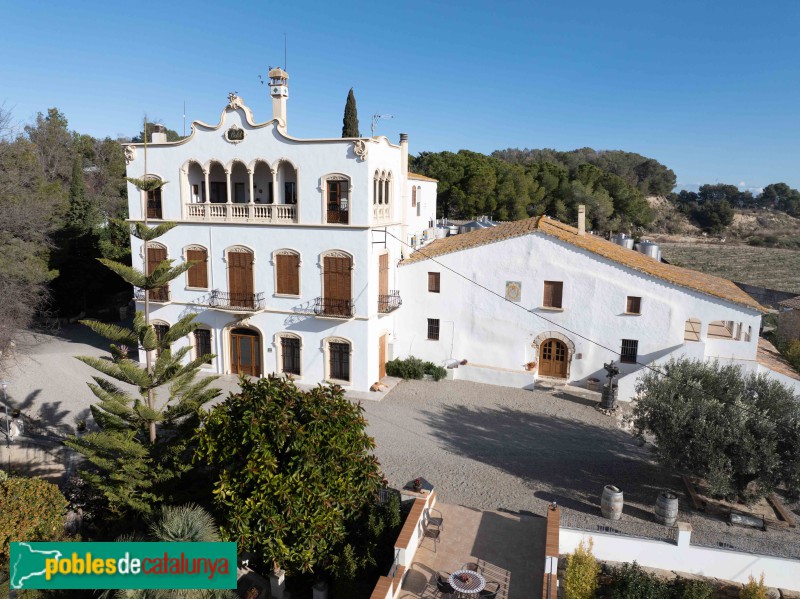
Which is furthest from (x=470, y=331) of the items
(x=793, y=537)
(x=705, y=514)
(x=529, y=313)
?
(x=793, y=537)

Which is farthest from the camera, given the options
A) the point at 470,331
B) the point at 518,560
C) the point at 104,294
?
the point at 104,294

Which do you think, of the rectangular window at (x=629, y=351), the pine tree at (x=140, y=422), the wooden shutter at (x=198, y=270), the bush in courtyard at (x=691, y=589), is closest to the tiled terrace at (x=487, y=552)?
the bush in courtyard at (x=691, y=589)

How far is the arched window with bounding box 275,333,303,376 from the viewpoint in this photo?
21.5 metres

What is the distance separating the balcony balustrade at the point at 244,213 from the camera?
20766 mm

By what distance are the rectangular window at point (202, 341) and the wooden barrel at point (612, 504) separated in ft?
52.8

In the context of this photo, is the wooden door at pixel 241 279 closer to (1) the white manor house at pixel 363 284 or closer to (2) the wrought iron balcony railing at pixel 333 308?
(1) the white manor house at pixel 363 284

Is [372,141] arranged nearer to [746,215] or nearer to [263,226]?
[263,226]

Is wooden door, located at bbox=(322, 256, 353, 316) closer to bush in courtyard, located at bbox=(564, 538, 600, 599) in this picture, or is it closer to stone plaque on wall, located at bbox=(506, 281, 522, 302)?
stone plaque on wall, located at bbox=(506, 281, 522, 302)

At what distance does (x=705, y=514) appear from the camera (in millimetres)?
13328

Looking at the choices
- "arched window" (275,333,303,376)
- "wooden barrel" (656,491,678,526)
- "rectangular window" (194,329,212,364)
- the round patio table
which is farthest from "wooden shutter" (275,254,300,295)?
"wooden barrel" (656,491,678,526)

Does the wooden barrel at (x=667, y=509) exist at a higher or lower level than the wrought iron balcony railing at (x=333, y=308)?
lower

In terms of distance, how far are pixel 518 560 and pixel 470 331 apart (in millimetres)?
11997

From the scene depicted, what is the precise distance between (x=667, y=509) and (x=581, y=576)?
11.4 ft

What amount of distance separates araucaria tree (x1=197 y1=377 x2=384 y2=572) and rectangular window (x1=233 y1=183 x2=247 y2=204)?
13290 millimetres
